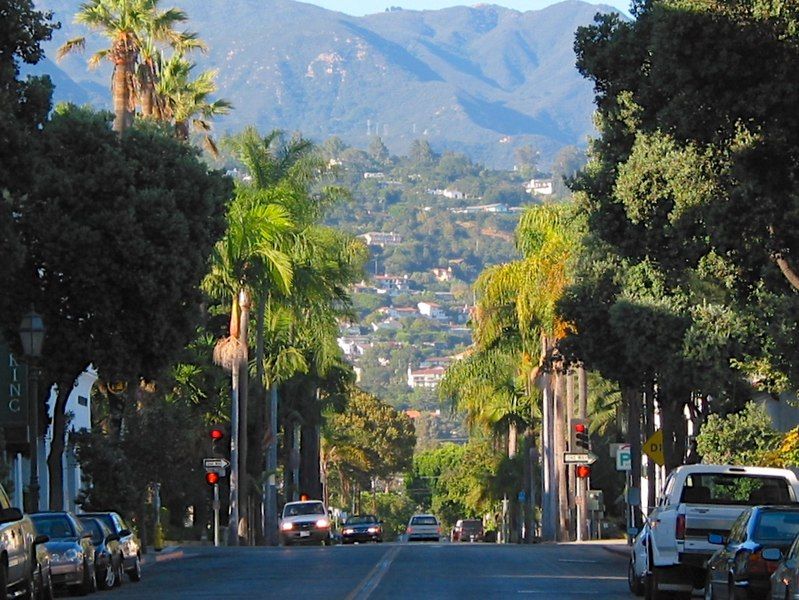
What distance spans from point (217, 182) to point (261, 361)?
2592 cm

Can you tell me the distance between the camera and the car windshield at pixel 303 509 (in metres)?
60.8

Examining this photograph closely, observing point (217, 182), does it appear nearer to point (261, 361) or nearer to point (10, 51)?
point (10, 51)

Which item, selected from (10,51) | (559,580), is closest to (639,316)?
(559,580)

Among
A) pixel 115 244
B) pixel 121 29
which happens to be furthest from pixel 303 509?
pixel 115 244

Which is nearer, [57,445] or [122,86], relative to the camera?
[57,445]

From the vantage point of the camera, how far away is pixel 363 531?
7106 centimetres

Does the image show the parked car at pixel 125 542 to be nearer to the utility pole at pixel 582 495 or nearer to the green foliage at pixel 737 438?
the green foliage at pixel 737 438

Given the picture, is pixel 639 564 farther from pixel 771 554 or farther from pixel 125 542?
pixel 125 542

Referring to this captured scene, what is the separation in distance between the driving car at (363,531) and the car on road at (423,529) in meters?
4.84

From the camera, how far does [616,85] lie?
88.1 ft

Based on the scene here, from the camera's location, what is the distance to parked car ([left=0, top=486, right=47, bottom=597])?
840 inches

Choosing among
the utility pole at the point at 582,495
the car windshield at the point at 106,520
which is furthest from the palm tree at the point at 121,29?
the utility pole at the point at 582,495

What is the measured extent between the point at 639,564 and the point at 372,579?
238 inches

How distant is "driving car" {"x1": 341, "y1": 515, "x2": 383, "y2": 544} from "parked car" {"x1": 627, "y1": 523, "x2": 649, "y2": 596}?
44797 millimetres
